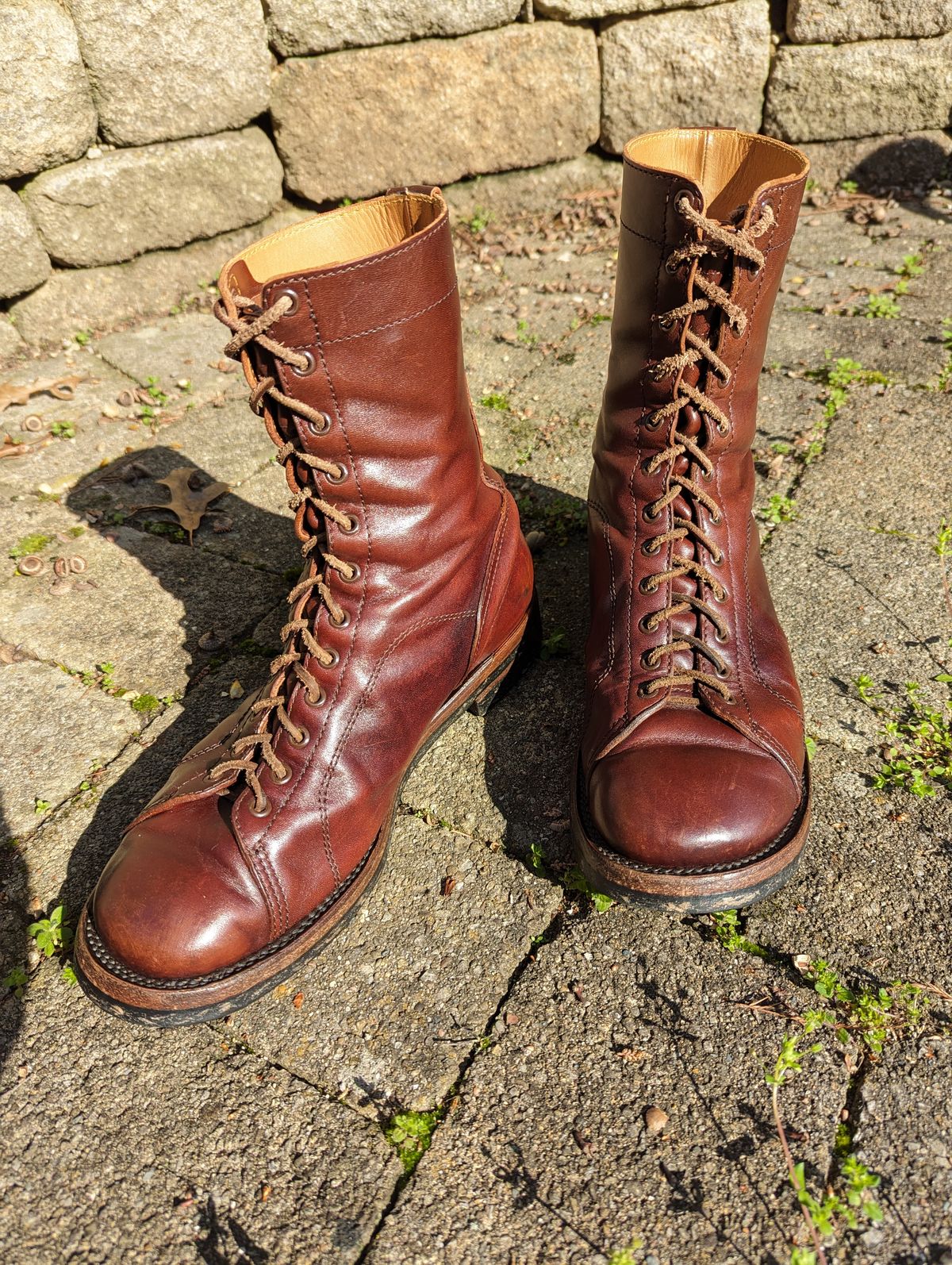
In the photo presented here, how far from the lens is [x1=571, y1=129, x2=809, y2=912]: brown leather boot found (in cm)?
147

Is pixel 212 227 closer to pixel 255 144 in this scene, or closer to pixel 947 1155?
pixel 255 144

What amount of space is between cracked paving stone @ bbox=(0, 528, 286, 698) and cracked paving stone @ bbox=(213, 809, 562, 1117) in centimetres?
85

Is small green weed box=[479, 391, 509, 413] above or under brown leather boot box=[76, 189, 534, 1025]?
under

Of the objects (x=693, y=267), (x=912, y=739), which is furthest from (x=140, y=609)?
(x=912, y=739)

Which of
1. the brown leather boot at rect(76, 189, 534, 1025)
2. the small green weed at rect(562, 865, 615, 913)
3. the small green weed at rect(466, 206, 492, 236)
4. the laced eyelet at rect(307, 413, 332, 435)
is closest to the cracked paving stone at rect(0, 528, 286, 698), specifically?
the brown leather boot at rect(76, 189, 534, 1025)

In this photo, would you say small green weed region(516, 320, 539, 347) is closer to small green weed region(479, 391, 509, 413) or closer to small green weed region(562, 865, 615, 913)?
small green weed region(479, 391, 509, 413)

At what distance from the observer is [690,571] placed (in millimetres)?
1699

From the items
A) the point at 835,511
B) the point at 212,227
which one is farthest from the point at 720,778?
the point at 212,227

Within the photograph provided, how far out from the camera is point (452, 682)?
178cm

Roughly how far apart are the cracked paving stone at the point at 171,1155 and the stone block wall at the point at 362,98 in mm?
3134

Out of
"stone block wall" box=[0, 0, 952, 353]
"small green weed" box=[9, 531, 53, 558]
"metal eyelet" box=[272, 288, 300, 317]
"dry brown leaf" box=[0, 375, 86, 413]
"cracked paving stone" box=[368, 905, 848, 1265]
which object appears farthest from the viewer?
"stone block wall" box=[0, 0, 952, 353]

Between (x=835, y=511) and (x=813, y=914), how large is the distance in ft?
4.35

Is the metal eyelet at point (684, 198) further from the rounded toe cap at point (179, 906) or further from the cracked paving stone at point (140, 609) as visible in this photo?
the cracked paving stone at point (140, 609)

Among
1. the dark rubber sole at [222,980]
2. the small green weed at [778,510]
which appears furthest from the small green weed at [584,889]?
the small green weed at [778,510]
